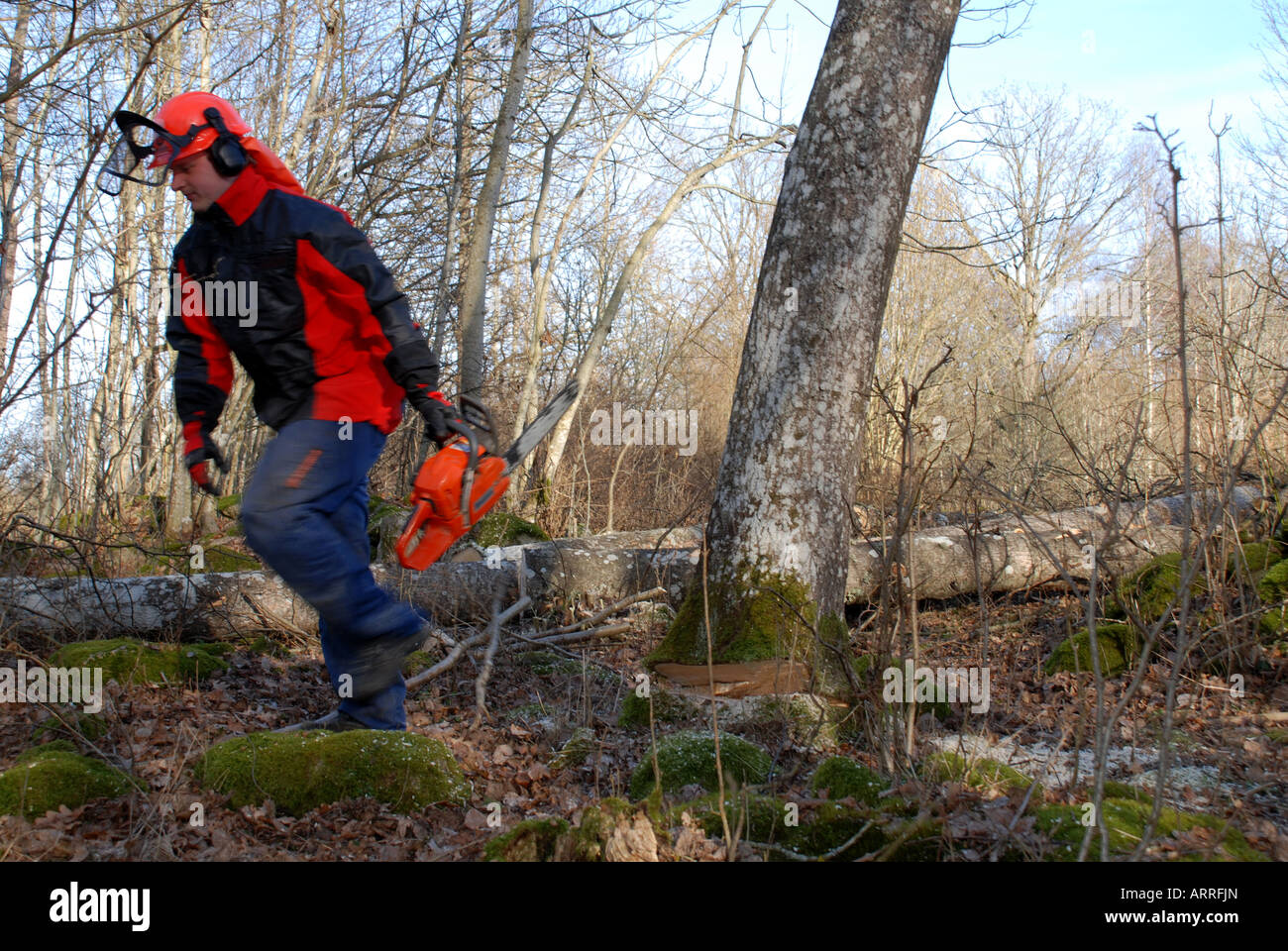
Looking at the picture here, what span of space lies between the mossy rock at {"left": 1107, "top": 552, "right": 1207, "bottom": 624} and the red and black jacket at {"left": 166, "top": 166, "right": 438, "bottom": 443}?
13.3ft

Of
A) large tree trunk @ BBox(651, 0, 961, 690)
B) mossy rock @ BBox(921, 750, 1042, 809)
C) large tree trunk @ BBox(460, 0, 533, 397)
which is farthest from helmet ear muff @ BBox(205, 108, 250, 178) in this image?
large tree trunk @ BBox(460, 0, 533, 397)

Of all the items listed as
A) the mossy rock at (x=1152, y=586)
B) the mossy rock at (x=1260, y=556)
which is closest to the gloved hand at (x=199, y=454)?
the mossy rock at (x=1152, y=586)

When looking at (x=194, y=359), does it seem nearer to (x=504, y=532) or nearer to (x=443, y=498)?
(x=443, y=498)

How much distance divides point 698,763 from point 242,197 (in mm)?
2666

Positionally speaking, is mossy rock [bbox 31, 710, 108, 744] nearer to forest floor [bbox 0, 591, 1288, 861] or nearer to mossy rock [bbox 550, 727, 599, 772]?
forest floor [bbox 0, 591, 1288, 861]

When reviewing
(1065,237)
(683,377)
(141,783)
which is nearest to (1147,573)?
(141,783)

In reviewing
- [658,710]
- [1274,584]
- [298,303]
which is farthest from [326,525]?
[1274,584]

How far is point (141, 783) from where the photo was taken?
3.07m

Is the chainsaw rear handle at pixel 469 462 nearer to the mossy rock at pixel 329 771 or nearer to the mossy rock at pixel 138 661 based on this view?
the mossy rock at pixel 329 771

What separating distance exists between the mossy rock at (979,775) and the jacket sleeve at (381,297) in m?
2.18

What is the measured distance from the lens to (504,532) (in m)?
7.97

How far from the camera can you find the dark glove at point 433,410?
3361 mm

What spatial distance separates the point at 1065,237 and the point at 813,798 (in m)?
27.1

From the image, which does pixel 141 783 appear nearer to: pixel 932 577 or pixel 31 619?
pixel 31 619
